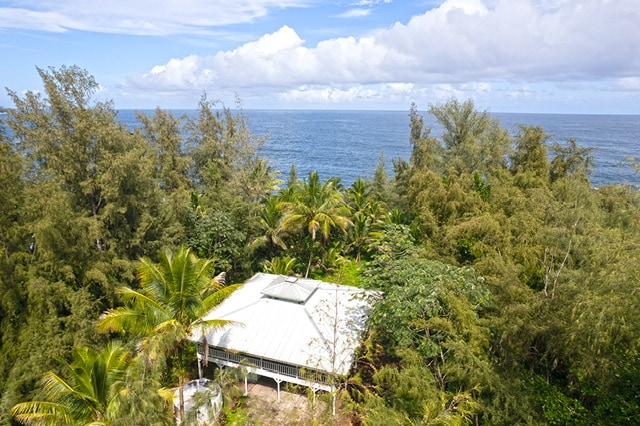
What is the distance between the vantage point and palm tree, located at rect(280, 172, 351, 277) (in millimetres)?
19656

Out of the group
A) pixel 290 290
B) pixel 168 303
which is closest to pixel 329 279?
pixel 290 290

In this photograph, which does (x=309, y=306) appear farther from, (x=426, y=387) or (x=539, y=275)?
(x=539, y=275)

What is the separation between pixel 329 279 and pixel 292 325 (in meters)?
8.84

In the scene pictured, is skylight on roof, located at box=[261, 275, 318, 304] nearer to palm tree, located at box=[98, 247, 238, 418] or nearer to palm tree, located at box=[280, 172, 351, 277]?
palm tree, located at box=[98, 247, 238, 418]

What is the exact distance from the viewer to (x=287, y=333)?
1296cm

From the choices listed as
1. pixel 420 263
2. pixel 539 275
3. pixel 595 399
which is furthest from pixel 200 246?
pixel 595 399

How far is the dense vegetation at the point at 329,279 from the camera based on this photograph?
27.3 ft

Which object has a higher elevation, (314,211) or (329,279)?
Answer: (314,211)

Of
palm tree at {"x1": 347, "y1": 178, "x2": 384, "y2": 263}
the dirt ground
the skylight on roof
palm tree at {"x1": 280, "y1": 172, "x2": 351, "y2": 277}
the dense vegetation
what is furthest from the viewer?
palm tree at {"x1": 347, "y1": 178, "x2": 384, "y2": 263}

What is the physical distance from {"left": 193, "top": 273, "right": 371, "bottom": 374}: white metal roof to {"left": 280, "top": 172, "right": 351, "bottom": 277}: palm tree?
458 centimetres

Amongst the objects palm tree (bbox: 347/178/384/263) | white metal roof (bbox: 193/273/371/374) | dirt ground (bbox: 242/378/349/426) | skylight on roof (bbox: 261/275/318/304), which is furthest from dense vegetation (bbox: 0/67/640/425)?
palm tree (bbox: 347/178/384/263)

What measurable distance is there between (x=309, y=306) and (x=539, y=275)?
8342mm

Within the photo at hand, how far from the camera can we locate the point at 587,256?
10.8 meters

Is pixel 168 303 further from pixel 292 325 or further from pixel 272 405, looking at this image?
pixel 272 405
